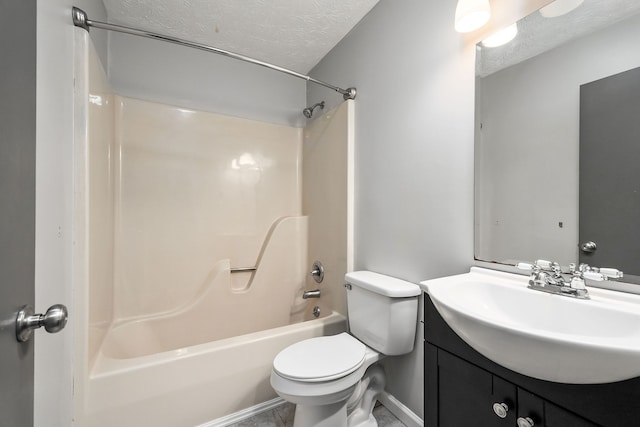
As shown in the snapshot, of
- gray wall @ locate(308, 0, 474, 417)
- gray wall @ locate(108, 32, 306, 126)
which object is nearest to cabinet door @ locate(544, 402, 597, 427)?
gray wall @ locate(308, 0, 474, 417)

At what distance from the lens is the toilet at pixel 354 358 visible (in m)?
1.08

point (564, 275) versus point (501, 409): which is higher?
point (564, 275)

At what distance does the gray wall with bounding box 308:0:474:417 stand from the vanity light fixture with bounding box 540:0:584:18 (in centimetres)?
25

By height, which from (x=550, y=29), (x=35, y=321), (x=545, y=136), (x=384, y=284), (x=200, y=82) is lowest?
(x=384, y=284)

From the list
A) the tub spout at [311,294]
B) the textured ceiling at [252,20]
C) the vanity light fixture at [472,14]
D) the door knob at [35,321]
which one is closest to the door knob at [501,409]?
the door knob at [35,321]

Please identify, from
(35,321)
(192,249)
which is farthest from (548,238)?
(192,249)

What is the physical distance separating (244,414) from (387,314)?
96cm

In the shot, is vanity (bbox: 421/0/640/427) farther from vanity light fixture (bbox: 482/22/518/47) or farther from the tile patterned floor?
the tile patterned floor

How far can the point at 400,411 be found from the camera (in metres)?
1.42

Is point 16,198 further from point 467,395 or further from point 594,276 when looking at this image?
point 594,276

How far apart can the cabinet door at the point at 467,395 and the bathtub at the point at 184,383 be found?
916 millimetres

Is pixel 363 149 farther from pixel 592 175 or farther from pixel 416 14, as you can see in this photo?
pixel 592 175

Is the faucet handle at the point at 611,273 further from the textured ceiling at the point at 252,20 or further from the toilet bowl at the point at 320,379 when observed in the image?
the textured ceiling at the point at 252,20

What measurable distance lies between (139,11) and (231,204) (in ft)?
4.46
